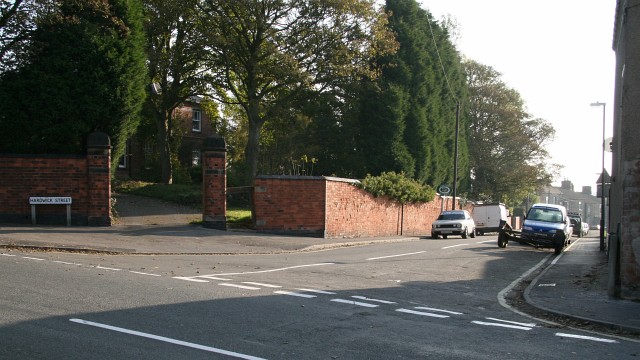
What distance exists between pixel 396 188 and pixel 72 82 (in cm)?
1840

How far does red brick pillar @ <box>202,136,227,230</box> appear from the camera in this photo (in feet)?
73.7

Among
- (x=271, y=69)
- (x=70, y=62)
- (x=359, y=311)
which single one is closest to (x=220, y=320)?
(x=359, y=311)

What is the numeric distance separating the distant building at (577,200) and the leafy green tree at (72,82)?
355 feet

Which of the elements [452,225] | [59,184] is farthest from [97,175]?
[452,225]

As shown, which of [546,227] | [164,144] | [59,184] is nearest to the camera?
[59,184]

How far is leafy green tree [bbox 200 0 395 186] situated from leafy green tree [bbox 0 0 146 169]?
349 inches

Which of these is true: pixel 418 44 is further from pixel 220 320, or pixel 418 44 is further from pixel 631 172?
pixel 220 320

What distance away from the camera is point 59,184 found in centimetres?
2008

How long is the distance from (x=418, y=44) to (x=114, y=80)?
79.6ft

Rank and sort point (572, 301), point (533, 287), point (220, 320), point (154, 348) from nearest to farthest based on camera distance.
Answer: point (154, 348) → point (220, 320) → point (572, 301) → point (533, 287)

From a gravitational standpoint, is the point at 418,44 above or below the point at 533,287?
above

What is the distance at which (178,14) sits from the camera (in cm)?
3047

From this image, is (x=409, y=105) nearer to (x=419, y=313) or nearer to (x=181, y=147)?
(x=181, y=147)

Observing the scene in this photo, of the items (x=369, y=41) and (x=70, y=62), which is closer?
(x=70, y=62)
